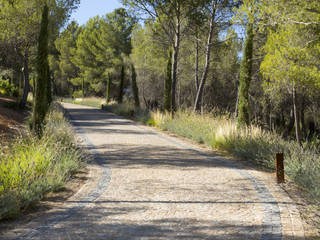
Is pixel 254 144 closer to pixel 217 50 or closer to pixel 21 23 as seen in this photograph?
pixel 21 23

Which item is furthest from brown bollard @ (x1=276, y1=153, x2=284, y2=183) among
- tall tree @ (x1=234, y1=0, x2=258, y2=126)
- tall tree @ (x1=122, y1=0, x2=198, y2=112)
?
tall tree @ (x1=122, y1=0, x2=198, y2=112)

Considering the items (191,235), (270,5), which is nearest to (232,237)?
(191,235)

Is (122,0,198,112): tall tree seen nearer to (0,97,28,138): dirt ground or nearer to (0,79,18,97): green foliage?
(0,97,28,138): dirt ground

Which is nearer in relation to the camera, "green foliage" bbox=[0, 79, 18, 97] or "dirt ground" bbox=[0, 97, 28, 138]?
"dirt ground" bbox=[0, 97, 28, 138]

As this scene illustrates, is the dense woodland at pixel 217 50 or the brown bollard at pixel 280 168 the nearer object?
the brown bollard at pixel 280 168

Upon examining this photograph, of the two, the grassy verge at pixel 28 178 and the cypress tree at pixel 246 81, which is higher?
the cypress tree at pixel 246 81

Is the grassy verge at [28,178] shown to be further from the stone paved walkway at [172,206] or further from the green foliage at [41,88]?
the green foliage at [41,88]

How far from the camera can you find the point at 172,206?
16.8 feet

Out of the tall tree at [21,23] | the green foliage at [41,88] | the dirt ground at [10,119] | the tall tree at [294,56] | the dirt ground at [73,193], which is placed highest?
the tall tree at [21,23]

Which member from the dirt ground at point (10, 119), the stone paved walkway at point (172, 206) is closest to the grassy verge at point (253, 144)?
the stone paved walkway at point (172, 206)

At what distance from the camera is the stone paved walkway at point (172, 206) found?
13.5 ft

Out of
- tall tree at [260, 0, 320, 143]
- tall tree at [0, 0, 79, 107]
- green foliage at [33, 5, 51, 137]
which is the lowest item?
green foliage at [33, 5, 51, 137]

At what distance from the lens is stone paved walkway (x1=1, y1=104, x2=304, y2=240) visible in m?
4.11

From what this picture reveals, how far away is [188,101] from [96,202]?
35.8 metres
